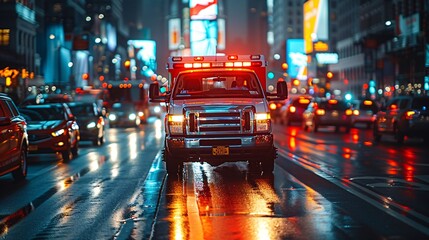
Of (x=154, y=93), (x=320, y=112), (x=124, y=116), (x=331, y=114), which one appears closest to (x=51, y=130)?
(x=154, y=93)

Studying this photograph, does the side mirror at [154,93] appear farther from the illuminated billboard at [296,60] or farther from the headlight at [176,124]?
the illuminated billboard at [296,60]

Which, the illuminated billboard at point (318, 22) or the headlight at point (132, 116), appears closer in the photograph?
the headlight at point (132, 116)

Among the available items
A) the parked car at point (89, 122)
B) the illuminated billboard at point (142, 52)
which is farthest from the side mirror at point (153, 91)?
the illuminated billboard at point (142, 52)

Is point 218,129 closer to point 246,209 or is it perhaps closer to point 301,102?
point 246,209

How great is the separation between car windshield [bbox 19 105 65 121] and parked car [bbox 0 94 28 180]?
6.46 m

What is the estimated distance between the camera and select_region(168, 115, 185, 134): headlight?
55.4 ft

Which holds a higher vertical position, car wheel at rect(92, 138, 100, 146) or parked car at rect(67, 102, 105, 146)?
parked car at rect(67, 102, 105, 146)

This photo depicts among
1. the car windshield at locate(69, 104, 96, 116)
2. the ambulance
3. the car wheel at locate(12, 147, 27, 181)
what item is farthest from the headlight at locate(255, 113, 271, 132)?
the car windshield at locate(69, 104, 96, 116)

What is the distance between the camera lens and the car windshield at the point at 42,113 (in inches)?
985

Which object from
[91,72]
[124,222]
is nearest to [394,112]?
[124,222]

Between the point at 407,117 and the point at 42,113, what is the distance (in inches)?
492

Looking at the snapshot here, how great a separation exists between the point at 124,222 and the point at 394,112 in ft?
69.7

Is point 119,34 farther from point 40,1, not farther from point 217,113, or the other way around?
point 217,113

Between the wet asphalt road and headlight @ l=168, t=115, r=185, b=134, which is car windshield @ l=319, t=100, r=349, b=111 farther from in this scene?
headlight @ l=168, t=115, r=185, b=134
